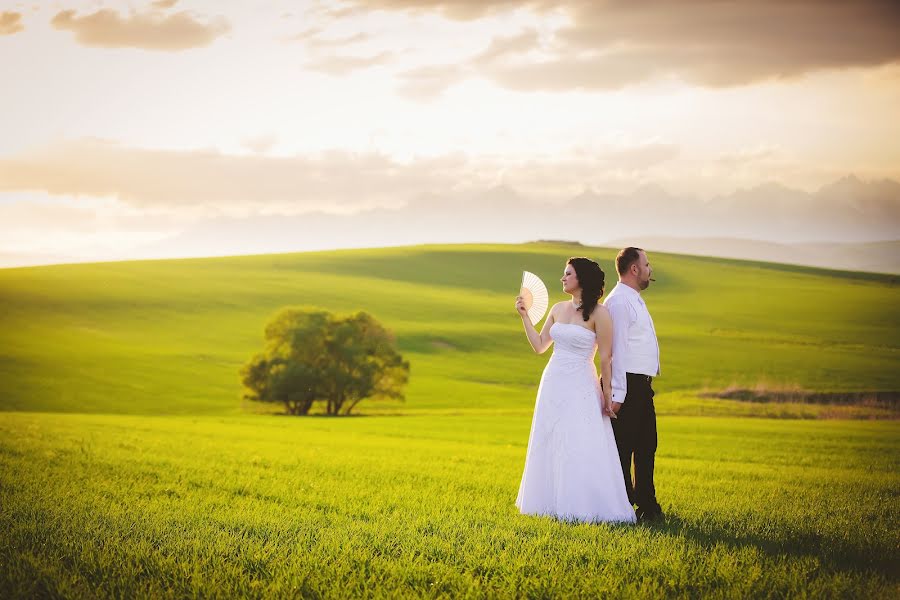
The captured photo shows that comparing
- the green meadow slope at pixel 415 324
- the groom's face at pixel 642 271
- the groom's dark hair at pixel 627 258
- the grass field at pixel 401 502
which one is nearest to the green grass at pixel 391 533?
the grass field at pixel 401 502

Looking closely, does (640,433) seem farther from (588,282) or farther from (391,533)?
(391,533)

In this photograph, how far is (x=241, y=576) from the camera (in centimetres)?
653

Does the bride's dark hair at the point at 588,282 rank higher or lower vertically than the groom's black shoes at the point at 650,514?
higher

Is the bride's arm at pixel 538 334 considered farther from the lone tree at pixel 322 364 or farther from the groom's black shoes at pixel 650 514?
the lone tree at pixel 322 364

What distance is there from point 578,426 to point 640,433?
2.88 ft

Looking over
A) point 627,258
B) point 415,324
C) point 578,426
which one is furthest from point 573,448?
point 415,324

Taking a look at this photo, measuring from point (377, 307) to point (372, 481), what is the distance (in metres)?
76.4

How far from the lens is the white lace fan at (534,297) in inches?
403

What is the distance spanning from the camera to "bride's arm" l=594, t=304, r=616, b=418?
A: 31.8 ft

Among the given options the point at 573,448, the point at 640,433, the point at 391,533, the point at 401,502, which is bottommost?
the point at 401,502

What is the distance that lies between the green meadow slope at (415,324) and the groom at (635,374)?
1753 inches

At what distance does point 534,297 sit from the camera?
1037 centimetres

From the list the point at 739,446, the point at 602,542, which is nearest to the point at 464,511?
the point at 602,542

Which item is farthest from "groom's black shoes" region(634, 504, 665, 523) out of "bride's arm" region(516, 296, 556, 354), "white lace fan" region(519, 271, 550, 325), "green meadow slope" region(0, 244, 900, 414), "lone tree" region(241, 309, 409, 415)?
"green meadow slope" region(0, 244, 900, 414)
